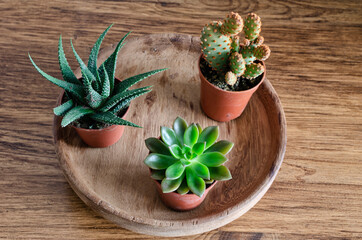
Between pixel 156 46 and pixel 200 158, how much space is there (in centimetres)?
41

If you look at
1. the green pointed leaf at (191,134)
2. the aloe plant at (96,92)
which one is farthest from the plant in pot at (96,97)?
the green pointed leaf at (191,134)

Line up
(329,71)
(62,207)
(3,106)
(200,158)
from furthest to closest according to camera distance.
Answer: (329,71)
(3,106)
(62,207)
(200,158)

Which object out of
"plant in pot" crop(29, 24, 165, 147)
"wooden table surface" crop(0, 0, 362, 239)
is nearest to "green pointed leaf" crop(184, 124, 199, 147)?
"plant in pot" crop(29, 24, 165, 147)

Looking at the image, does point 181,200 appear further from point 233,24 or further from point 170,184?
point 233,24

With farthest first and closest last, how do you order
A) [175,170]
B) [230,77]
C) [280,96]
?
1. [280,96]
2. [230,77]
3. [175,170]

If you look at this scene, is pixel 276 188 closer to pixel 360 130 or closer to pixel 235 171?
pixel 235 171

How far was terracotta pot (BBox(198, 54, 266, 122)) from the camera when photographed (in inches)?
33.2

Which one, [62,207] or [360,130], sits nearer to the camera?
[62,207]

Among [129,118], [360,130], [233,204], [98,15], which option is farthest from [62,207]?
[360,130]

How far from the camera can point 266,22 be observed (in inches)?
45.6

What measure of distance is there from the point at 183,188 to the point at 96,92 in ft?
0.83

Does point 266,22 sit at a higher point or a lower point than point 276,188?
higher

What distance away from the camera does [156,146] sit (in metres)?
0.75

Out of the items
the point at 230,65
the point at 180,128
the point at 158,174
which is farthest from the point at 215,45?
the point at 158,174
